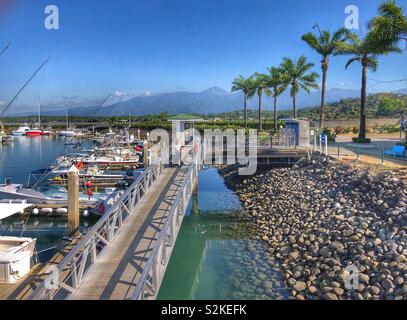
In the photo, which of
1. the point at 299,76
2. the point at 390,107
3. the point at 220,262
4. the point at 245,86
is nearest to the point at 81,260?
the point at 220,262

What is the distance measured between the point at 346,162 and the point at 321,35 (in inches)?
761

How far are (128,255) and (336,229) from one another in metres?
8.99

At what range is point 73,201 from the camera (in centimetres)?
1589

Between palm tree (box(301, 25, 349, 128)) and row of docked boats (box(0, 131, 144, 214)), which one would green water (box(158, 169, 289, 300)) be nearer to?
row of docked boats (box(0, 131, 144, 214))

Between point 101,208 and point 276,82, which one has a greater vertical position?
point 276,82

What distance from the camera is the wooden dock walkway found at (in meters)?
8.77

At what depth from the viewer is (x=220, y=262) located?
620 inches

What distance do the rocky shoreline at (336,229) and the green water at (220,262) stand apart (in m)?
0.64

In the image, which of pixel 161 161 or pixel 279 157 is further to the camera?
pixel 279 157

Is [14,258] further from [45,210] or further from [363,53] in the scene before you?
[363,53]

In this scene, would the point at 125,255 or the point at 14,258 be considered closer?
the point at 125,255

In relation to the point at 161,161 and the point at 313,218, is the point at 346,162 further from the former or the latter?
the point at 161,161

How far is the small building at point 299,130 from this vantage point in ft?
93.1
